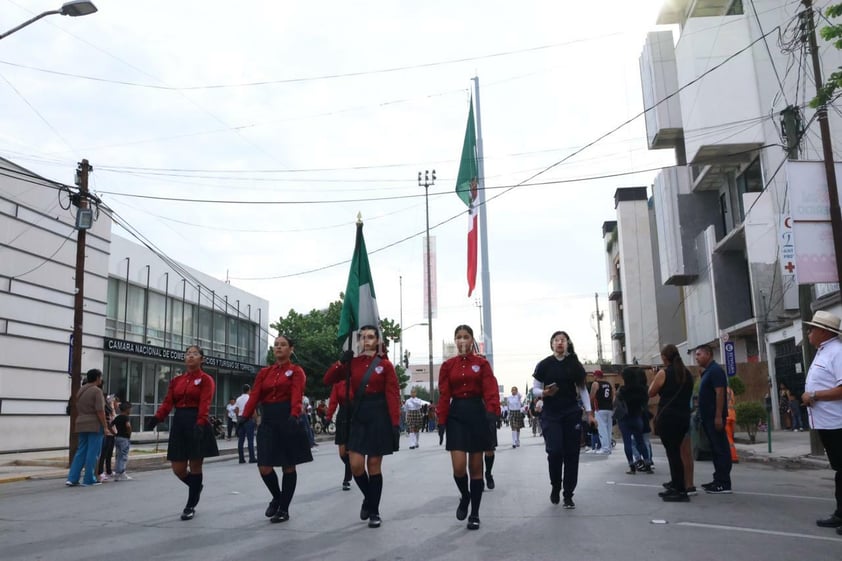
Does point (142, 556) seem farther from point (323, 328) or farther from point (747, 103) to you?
point (323, 328)

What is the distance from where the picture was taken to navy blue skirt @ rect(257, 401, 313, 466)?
7367 millimetres

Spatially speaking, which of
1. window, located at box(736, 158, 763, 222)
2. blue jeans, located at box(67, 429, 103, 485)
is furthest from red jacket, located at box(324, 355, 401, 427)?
window, located at box(736, 158, 763, 222)

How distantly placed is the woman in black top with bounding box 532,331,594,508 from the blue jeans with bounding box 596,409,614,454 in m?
8.31

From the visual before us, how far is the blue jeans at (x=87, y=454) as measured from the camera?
11.9m

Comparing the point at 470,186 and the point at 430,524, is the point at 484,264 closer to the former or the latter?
the point at 470,186

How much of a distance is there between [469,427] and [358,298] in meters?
2.78

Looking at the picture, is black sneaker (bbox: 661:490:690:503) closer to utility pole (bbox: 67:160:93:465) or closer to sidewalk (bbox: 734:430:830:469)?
sidewalk (bbox: 734:430:830:469)

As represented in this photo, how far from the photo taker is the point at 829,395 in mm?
6465

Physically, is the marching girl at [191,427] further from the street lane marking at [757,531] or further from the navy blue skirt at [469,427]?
the street lane marking at [757,531]

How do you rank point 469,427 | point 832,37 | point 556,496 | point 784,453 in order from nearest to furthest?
1. point 469,427
2. point 556,496
3. point 832,37
4. point 784,453

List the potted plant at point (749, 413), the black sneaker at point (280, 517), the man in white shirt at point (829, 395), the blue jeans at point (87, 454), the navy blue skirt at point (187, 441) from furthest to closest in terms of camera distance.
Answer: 1. the potted plant at point (749, 413)
2. the blue jeans at point (87, 454)
3. the navy blue skirt at point (187, 441)
4. the black sneaker at point (280, 517)
5. the man in white shirt at point (829, 395)

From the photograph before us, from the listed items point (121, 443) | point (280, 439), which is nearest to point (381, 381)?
point (280, 439)

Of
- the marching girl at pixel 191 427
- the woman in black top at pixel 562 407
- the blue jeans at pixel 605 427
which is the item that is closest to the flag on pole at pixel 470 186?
the blue jeans at pixel 605 427

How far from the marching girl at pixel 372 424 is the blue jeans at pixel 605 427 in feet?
33.2
